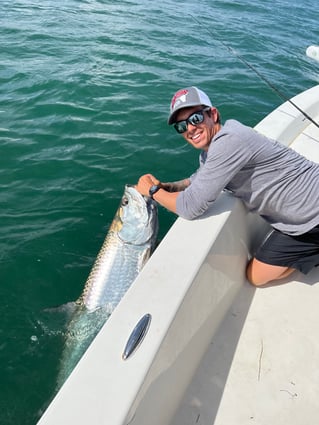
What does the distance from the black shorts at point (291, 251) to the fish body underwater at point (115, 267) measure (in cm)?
100

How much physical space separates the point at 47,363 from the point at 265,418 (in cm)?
167

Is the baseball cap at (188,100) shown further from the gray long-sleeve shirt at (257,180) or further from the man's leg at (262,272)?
the man's leg at (262,272)

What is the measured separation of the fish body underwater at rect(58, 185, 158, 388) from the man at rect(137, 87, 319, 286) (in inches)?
17.4

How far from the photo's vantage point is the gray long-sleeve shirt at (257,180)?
2438 millimetres

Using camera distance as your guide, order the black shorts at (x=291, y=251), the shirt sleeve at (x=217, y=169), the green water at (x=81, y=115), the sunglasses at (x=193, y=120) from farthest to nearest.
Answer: the green water at (x=81, y=115) → the black shorts at (x=291, y=251) → the sunglasses at (x=193, y=120) → the shirt sleeve at (x=217, y=169)

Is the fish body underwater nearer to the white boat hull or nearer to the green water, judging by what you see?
the green water

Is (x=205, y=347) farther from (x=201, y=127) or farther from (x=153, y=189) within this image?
(x=201, y=127)

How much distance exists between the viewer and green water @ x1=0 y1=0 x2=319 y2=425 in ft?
11.1

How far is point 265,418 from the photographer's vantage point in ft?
7.38

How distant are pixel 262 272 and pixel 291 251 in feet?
0.90

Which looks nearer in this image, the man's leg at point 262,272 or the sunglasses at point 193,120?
the sunglasses at point 193,120

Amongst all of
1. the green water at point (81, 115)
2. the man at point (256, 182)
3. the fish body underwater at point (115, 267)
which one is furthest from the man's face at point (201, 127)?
the green water at point (81, 115)

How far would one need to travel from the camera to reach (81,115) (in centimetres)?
648

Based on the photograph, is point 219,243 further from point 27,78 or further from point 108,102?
point 27,78
